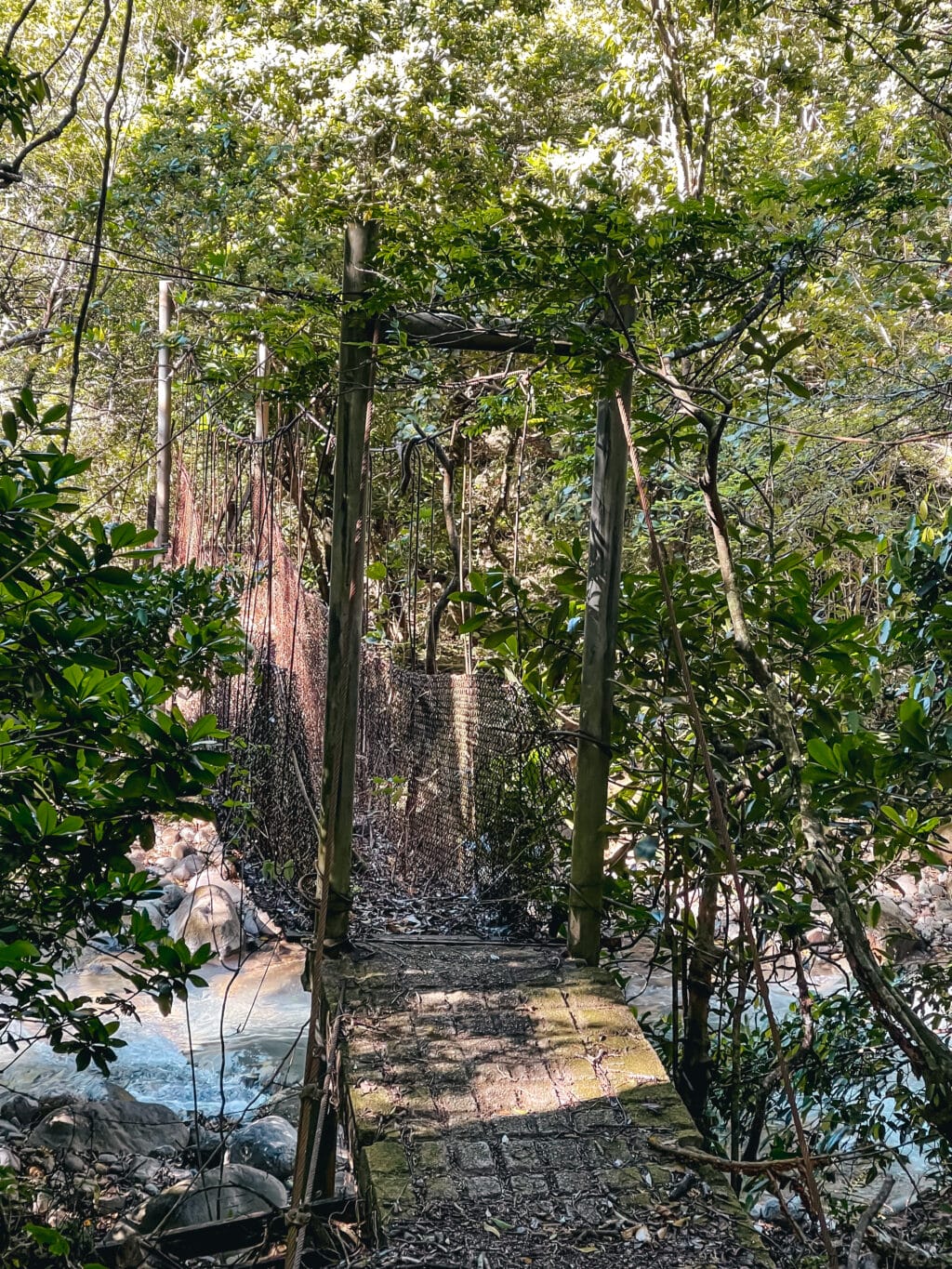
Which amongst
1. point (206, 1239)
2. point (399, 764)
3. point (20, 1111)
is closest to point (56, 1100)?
point (20, 1111)

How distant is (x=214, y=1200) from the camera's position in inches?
105

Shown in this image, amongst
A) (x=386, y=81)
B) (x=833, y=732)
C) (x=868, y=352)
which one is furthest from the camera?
(x=868, y=352)

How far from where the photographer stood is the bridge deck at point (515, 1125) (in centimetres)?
148

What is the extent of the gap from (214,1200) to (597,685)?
1776 millimetres

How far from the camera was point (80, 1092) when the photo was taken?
3.50 m

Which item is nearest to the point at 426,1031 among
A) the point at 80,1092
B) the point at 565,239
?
the point at 565,239

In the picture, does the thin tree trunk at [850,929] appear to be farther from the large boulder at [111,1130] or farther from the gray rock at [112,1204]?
the large boulder at [111,1130]

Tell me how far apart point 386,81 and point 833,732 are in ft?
13.3

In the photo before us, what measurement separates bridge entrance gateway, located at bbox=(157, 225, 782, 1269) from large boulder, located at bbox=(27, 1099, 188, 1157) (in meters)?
0.80

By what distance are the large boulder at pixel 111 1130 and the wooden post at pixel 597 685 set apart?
1659mm

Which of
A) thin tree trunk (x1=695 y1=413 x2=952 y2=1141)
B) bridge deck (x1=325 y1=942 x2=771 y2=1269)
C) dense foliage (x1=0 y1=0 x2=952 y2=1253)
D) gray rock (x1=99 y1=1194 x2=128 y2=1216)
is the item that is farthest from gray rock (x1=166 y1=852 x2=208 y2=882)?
thin tree trunk (x1=695 y1=413 x2=952 y2=1141)

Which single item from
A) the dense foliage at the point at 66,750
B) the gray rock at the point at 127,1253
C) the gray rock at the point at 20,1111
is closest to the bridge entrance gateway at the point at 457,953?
the dense foliage at the point at 66,750

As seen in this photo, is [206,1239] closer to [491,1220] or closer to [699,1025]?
[491,1220]

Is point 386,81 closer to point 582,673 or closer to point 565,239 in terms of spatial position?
point 565,239
